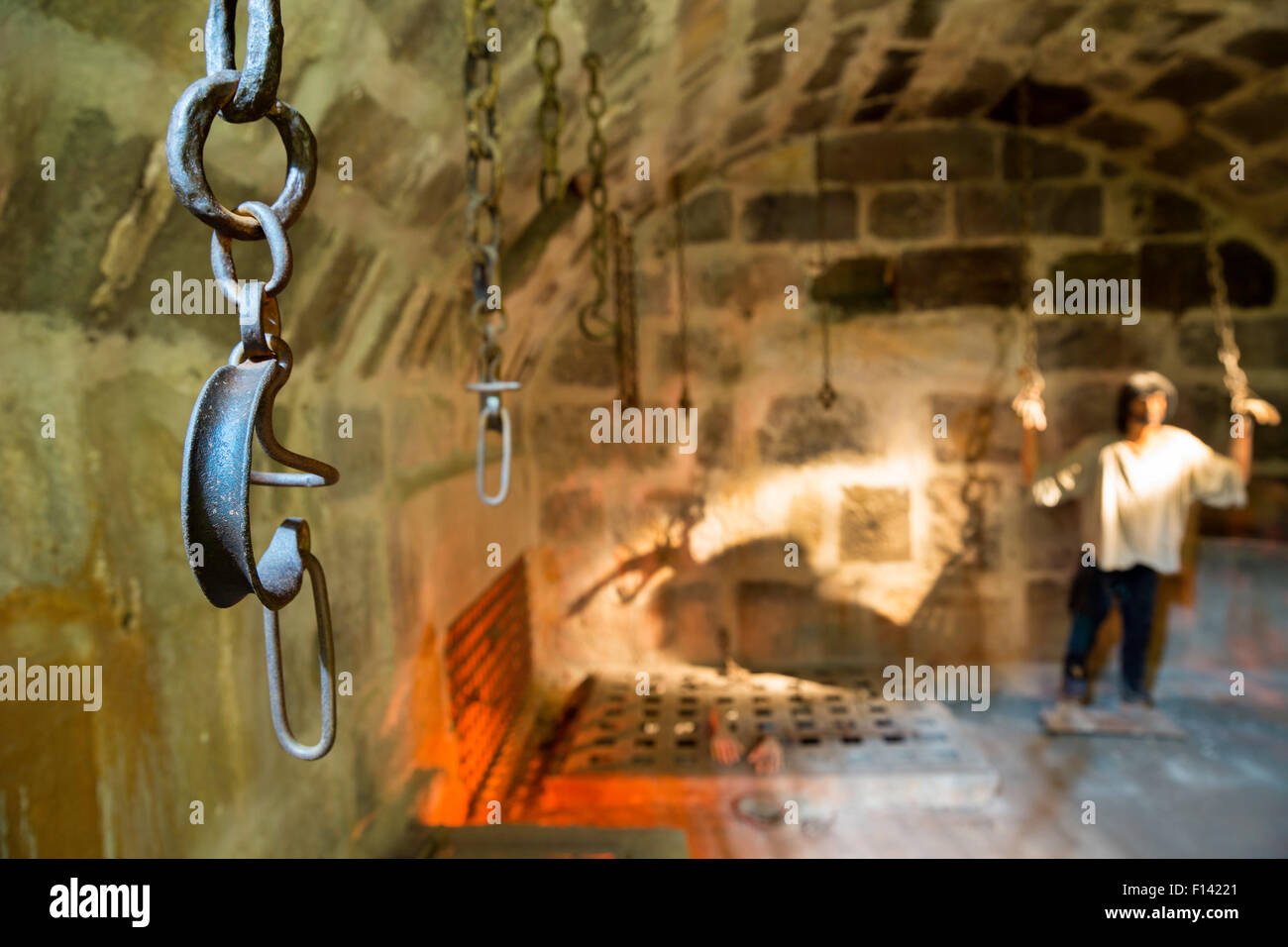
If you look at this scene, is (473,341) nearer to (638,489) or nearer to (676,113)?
(676,113)

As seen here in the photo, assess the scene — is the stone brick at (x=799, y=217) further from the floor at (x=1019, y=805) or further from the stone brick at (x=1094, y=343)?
the floor at (x=1019, y=805)

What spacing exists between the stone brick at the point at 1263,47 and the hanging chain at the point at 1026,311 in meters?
0.52

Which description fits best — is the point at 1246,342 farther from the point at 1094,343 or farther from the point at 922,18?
the point at 922,18

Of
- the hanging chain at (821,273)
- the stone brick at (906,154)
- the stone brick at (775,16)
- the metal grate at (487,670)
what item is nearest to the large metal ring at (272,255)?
the stone brick at (775,16)

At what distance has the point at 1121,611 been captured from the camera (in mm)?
2791

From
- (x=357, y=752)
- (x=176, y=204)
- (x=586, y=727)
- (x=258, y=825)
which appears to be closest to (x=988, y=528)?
(x=586, y=727)

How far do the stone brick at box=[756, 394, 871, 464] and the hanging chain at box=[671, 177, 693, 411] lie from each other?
0.30 metres

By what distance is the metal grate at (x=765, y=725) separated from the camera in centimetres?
235

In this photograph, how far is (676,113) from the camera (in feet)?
7.02

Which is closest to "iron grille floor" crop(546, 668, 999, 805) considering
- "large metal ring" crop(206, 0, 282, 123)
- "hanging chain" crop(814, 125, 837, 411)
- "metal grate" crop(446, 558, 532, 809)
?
"metal grate" crop(446, 558, 532, 809)

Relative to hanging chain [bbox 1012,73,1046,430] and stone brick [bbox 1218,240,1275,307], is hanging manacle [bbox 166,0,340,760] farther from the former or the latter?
stone brick [bbox 1218,240,1275,307]

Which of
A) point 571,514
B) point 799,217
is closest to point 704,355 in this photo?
point 799,217

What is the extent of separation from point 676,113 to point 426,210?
0.91 meters

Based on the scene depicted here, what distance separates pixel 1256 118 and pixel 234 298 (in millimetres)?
2871
